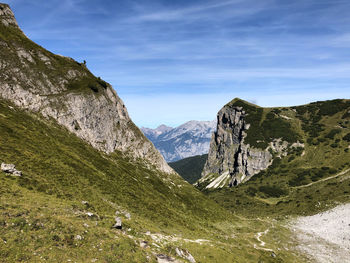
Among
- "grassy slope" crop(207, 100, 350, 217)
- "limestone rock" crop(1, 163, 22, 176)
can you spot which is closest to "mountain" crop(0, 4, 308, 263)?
"limestone rock" crop(1, 163, 22, 176)

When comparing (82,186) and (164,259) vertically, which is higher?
(82,186)

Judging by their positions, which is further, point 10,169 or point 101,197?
point 101,197

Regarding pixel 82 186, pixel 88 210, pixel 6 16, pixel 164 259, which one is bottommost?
pixel 164 259

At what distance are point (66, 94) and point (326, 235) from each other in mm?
124085

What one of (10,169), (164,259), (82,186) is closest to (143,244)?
(164,259)

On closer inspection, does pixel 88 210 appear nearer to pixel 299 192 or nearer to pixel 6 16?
pixel 6 16

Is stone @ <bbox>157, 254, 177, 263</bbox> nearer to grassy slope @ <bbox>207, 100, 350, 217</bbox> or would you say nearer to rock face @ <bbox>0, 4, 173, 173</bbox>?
rock face @ <bbox>0, 4, 173, 173</bbox>

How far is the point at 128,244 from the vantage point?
1236 inches

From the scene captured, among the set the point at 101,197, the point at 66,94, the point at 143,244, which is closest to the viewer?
the point at 143,244

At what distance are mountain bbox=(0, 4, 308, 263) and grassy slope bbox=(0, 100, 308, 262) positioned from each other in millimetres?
190

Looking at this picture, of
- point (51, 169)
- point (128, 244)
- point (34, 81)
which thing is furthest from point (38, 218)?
point (34, 81)

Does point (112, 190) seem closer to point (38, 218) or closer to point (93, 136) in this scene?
point (38, 218)

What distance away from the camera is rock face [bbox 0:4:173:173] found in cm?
9162

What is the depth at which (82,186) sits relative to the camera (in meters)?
56.8
